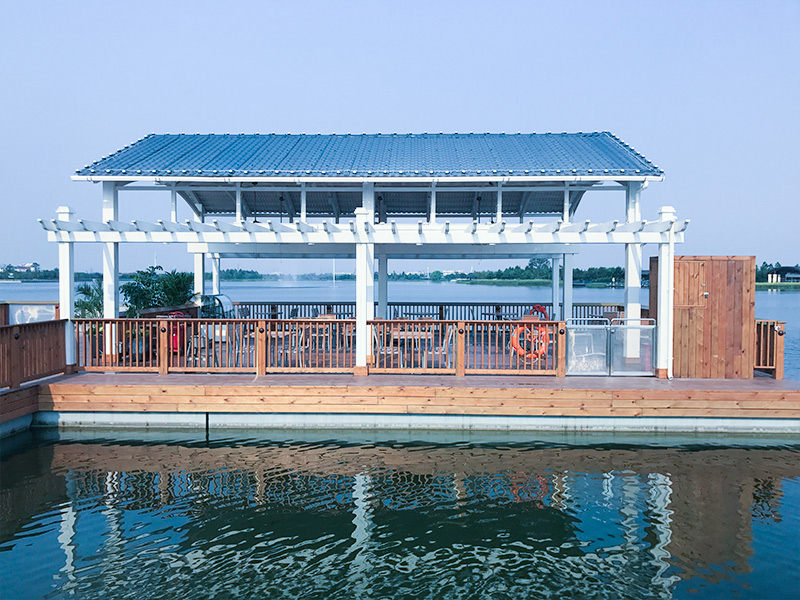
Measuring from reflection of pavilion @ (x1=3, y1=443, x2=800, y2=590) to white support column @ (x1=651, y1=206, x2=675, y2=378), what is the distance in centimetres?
188

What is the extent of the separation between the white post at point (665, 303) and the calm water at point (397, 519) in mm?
1632

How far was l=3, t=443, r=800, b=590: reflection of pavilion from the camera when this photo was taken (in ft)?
18.2

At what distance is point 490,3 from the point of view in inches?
755

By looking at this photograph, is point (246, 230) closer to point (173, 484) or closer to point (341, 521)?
point (173, 484)

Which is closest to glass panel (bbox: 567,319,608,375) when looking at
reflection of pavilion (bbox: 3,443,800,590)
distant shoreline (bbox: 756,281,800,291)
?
reflection of pavilion (bbox: 3,443,800,590)

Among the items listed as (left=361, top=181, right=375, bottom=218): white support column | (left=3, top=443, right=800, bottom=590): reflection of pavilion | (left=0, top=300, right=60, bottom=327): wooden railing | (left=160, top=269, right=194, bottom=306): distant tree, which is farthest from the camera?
(left=160, top=269, right=194, bottom=306): distant tree

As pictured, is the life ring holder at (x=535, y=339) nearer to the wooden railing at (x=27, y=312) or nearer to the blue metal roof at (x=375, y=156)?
the blue metal roof at (x=375, y=156)

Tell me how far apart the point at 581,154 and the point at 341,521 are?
363 inches

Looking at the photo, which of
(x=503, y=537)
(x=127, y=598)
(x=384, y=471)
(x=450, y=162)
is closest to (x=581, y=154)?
(x=450, y=162)

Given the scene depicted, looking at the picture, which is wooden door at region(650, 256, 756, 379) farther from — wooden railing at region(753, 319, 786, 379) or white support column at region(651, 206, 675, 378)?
wooden railing at region(753, 319, 786, 379)

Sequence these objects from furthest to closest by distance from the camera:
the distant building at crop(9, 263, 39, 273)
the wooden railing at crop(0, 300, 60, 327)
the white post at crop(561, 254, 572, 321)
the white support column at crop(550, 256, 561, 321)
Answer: the distant building at crop(9, 263, 39, 273) → the white support column at crop(550, 256, 561, 321) → the white post at crop(561, 254, 572, 321) → the wooden railing at crop(0, 300, 60, 327)

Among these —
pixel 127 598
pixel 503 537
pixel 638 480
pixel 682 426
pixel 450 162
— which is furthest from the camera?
pixel 450 162

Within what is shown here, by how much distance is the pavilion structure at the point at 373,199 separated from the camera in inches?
391

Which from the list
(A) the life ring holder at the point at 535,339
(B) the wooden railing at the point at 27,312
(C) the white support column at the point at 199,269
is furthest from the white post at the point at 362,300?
(B) the wooden railing at the point at 27,312
